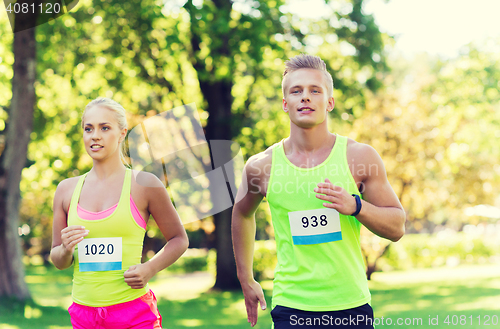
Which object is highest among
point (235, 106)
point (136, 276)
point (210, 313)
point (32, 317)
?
point (235, 106)

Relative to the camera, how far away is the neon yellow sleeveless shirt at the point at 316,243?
108 inches

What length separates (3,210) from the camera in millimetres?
11219

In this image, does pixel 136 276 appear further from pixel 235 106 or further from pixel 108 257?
pixel 235 106

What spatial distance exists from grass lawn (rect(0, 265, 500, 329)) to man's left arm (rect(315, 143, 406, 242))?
7.86 metres

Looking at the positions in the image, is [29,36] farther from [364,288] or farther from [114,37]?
[364,288]

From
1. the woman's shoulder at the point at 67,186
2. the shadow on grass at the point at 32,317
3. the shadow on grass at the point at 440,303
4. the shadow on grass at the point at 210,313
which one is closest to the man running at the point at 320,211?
the woman's shoulder at the point at 67,186

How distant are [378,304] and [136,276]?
11898 mm

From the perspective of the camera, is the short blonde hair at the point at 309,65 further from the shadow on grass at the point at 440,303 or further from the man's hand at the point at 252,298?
the shadow on grass at the point at 440,303

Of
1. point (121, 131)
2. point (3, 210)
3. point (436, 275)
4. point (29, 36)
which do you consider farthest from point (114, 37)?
point (436, 275)

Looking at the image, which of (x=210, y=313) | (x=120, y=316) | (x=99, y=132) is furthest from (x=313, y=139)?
(x=210, y=313)

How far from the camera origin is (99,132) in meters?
3.04

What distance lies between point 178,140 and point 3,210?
5.80 m

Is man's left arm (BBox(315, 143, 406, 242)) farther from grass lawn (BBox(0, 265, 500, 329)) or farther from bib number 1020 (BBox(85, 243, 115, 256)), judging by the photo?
grass lawn (BBox(0, 265, 500, 329))

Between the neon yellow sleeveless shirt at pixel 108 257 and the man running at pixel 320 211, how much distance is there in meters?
0.81
